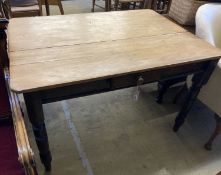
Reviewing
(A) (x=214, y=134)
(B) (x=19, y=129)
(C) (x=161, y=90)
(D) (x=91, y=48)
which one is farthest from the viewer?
(C) (x=161, y=90)

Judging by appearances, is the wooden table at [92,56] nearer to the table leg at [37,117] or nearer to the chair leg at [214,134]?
the table leg at [37,117]

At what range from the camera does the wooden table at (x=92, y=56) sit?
0.90 meters

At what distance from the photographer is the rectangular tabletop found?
902mm

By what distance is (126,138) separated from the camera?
5.23 feet

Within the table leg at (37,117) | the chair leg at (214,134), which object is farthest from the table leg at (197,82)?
the table leg at (37,117)

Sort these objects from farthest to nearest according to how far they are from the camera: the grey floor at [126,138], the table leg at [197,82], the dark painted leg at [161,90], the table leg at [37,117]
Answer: the dark painted leg at [161,90] < the grey floor at [126,138] < the table leg at [197,82] < the table leg at [37,117]

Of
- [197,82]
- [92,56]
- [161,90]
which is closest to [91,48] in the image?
[92,56]

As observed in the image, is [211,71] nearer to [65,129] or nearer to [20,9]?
[65,129]

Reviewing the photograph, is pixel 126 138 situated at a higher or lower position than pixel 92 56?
lower

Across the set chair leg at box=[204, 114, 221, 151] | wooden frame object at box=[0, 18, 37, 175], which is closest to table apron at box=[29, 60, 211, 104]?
wooden frame object at box=[0, 18, 37, 175]

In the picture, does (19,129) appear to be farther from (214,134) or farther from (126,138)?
(214,134)

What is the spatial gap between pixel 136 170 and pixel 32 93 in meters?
0.88

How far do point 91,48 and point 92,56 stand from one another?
0.27ft

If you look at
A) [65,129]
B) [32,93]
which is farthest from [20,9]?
[32,93]
